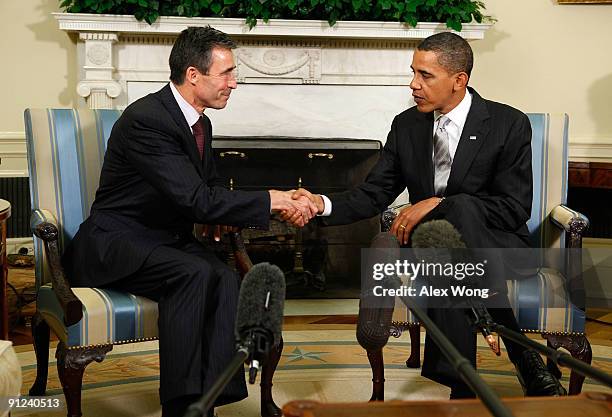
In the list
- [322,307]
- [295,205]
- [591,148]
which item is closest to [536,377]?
[295,205]

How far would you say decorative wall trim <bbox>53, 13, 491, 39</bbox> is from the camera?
486 centimetres

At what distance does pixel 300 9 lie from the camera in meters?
5.03

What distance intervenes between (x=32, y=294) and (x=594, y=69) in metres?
3.55

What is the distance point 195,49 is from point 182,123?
0.27m

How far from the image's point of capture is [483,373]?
150 inches

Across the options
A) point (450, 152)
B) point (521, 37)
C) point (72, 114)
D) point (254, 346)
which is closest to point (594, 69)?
point (521, 37)

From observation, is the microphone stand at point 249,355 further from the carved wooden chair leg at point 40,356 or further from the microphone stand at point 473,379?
the carved wooden chair leg at point 40,356

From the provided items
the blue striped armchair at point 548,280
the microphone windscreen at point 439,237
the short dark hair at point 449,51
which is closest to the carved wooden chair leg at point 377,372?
the blue striped armchair at point 548,280

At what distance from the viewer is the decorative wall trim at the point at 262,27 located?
486 centimetres

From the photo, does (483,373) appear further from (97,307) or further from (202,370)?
(97,307)

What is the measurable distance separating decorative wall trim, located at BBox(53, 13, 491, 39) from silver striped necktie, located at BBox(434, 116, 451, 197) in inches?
64.6

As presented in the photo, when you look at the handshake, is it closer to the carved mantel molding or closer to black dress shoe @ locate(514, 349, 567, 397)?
black dress shoe @ locate(514, 349, 567, 397)

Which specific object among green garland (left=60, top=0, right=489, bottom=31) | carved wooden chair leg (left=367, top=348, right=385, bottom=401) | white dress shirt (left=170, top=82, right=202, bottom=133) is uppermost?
green garland (left=60, top=0, right=489, bottom=31)

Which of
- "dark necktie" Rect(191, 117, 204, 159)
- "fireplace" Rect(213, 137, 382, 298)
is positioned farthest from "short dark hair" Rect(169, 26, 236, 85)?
"fireplace" Rect(213, 137, 382, 298)
